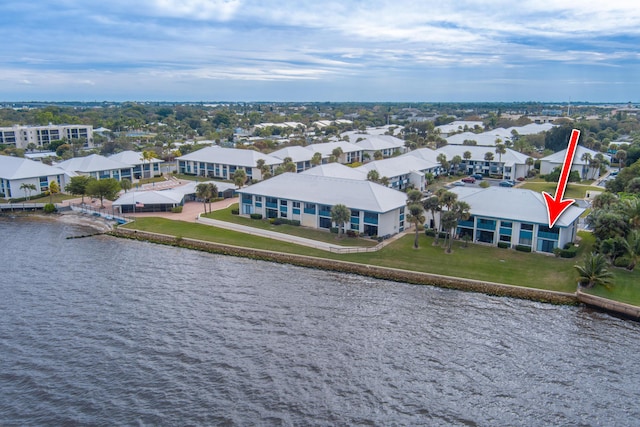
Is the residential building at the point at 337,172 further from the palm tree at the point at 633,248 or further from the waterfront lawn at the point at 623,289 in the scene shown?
the waterfront lawn at the point at 623,289

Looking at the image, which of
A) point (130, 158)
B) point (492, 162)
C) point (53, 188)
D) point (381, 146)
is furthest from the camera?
point (381, 146)

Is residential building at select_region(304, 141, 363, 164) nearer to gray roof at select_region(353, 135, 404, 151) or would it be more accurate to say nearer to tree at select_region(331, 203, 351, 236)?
gray roof at select_region(353, 135, 404, 151)

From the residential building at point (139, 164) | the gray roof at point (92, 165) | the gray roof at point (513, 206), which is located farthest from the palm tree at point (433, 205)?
the residential building at point (139, 164)

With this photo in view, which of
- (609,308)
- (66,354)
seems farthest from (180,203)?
(609,308)

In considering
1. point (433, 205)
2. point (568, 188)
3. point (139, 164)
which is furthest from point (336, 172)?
point (139, 164)

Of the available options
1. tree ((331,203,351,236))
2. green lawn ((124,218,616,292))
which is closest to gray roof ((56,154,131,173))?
green lawn ((124,218,616,292))

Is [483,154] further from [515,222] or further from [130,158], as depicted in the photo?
[130,158]

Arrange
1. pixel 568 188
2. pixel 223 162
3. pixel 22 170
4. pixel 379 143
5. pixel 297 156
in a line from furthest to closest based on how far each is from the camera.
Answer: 1. pixel 379 143
2. pixel 297 156
3. pixel 223 162
4. pixel 568 188
5. pixel 22 170
